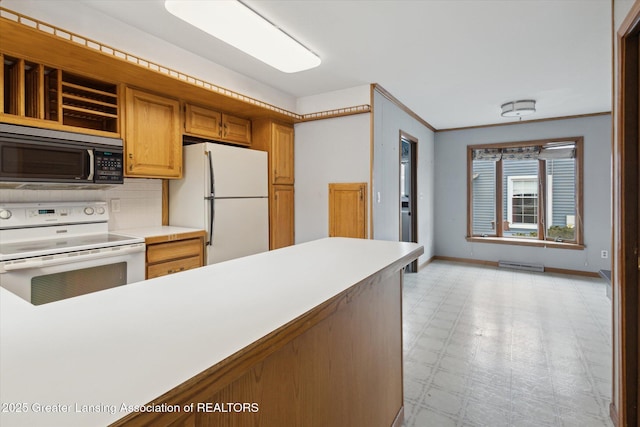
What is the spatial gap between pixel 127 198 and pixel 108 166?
552mm

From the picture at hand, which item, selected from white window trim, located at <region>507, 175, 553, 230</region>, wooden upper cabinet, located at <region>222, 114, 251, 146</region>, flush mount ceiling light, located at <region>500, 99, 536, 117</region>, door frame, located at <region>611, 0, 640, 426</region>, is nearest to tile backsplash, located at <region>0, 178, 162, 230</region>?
wooden upper cabinet, located at <region>222, 114, 251, 146</region>

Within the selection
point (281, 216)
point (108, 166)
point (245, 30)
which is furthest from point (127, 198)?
point (245, 30)

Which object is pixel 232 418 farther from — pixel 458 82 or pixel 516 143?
pixel 516 143

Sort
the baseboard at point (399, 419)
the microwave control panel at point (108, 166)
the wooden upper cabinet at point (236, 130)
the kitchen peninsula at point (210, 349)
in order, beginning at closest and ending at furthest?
1. the kitchen peninsula at point (210, 349)
2. the baseboard at point (399, 419)
3. the microwave control panel at point (108, 166)
4. the wooden upper cabinet at point (236, 130)

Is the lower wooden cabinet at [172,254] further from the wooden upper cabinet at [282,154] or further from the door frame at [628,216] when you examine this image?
the door frame at [628,216]

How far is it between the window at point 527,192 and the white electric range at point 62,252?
212 inches

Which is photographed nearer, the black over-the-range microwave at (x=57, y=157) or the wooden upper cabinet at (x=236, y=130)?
the black over-the-range microwave at (x=57, y=157)

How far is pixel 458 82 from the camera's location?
3539mm

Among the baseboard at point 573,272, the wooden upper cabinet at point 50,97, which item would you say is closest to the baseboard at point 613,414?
the wooden upper cabinet at point 50,97

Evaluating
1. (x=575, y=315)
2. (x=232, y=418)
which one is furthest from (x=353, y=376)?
(x=575, y=315)

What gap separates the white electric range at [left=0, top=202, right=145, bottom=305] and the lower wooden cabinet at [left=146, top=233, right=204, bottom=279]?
10cm

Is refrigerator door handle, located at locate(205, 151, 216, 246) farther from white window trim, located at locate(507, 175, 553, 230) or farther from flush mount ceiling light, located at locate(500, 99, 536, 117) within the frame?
white window trim, located at locate(507, 175, 553, 230)

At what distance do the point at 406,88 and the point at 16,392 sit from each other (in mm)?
3938

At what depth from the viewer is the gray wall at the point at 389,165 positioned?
12.1 feet
